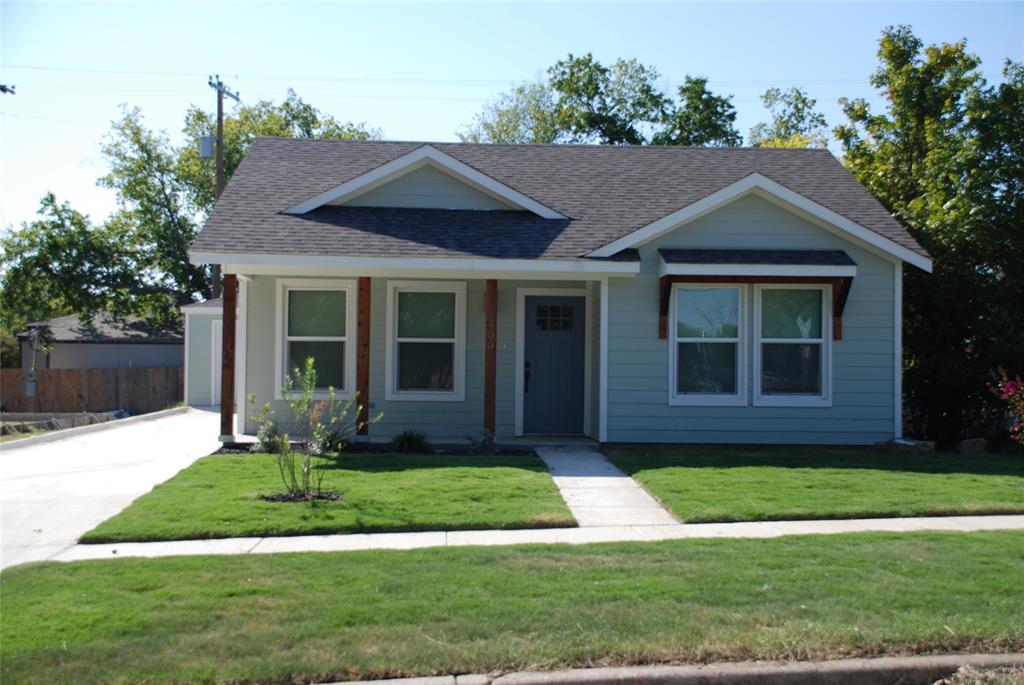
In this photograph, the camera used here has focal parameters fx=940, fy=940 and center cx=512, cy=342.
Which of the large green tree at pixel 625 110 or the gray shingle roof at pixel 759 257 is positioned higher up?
the large green tree at pixel 625 110

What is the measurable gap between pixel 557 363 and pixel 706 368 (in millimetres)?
2471

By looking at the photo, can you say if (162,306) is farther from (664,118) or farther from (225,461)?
(225,461)

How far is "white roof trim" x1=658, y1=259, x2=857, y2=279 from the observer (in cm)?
1355

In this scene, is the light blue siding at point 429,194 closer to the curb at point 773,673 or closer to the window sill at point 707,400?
the window sill at point 707,400

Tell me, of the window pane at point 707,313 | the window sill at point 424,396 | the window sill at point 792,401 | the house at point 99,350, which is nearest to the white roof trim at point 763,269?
the window pane at point 707,313

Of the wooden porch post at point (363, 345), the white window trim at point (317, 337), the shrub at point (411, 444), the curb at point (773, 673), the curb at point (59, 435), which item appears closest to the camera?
the curb at point (773, 673)

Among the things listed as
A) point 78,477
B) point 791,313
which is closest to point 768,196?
point 791,313

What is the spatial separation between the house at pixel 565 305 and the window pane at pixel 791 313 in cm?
2

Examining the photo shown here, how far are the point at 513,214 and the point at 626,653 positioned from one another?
10.7 meters

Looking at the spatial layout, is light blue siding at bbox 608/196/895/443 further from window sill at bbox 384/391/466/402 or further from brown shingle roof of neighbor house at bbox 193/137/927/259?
window sill at bbox 384/391/466/402

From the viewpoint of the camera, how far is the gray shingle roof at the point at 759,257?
13.7 meters

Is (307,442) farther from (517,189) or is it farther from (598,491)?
(517,189)

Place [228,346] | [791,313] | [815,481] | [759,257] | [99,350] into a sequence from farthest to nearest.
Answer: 1. [99,350]
2. [791,313]
3. [759,257]
4. [228,346]
5. [815,481]

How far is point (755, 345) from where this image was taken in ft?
46.3
